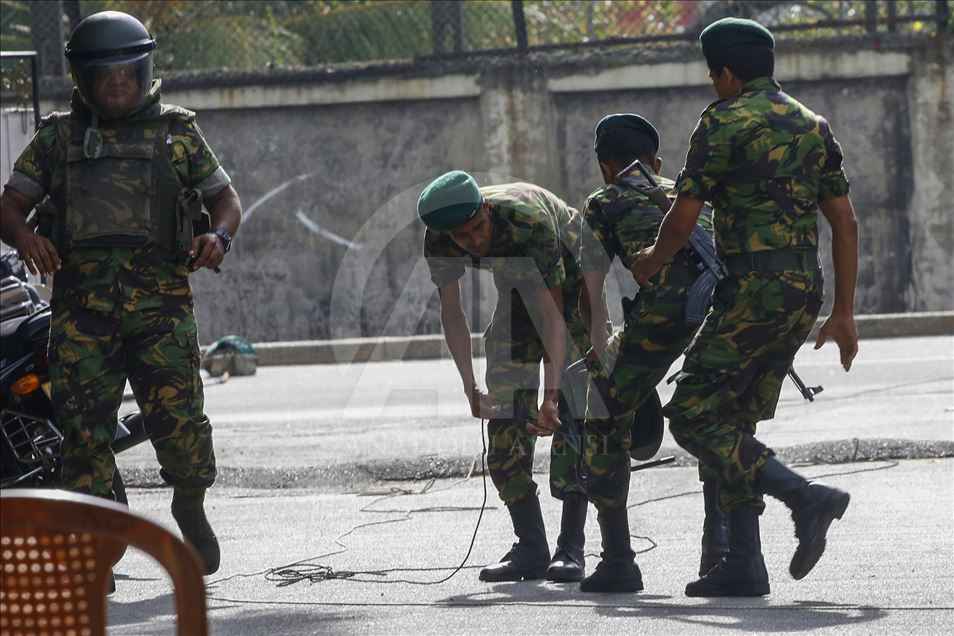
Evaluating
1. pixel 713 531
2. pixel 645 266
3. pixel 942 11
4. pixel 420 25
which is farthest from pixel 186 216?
pixel 942 11

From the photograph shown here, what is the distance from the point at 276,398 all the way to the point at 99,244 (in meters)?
6.63

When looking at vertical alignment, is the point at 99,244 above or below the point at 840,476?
above

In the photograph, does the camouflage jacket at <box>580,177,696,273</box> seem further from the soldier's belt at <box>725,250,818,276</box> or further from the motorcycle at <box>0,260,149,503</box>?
the motorcycle at <box>0,260,149,503</box>

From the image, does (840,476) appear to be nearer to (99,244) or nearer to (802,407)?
(802,407)

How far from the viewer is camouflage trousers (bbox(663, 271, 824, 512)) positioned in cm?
443

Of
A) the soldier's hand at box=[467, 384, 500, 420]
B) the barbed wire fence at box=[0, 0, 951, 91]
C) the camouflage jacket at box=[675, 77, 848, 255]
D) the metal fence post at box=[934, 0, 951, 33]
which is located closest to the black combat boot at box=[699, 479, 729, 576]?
the soldier's hand at box=[467, 384, 500, 420]

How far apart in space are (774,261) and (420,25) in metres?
11.5

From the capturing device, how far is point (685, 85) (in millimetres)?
14961

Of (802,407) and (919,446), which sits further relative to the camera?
(802,407)

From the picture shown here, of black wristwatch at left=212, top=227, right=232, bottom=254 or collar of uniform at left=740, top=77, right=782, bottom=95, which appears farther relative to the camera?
black wristwatch at left=212, top=227, right=232, bottom=254

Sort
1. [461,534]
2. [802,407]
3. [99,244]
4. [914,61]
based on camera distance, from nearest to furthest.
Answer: [99,244], [461,534], [802,407], [914,61]

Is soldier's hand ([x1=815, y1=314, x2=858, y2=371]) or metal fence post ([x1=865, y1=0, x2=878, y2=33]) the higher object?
metal fence post ([x1=865, y1=0, x2=878, y2=33])

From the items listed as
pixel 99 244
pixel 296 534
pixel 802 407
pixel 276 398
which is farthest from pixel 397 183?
pixel 99 244

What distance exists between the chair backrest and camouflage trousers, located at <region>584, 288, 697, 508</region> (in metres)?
3.04
